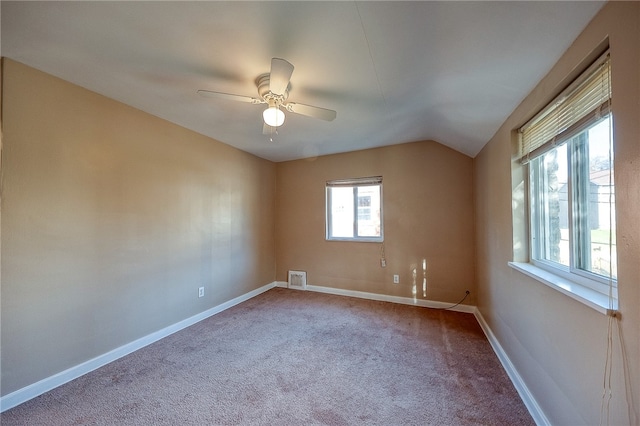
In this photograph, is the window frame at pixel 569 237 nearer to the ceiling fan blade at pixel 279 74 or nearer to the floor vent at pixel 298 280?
the ceiling fan blade at pixel 279 74

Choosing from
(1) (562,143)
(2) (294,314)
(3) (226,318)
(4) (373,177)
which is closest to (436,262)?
(4) (373,177)

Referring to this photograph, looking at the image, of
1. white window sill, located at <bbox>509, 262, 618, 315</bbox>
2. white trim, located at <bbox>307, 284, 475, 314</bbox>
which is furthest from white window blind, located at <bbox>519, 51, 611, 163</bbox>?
white trim, located at <bbox>307, 284, 475, 314</bbox>

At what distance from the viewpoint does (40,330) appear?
1.79m

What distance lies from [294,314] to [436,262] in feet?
6.78

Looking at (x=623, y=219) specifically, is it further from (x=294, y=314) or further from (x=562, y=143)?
(x=294, y=314)

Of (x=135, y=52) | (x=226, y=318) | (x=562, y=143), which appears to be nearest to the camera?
(x=562, y=143)

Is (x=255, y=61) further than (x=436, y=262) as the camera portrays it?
No

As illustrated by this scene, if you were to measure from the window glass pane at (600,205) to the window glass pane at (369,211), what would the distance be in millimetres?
2601

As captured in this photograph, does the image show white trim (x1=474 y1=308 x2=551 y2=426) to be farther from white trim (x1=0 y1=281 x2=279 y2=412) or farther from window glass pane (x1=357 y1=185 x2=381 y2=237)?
white trim (x1=0 y1=281 x2=279 y2=412)

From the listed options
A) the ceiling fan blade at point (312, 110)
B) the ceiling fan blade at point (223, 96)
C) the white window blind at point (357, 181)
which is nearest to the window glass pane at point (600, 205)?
the ceiling fan blade at point (312, 110)

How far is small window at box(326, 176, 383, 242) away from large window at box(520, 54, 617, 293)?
208 centimetres

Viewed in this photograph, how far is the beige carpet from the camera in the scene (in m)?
1.58

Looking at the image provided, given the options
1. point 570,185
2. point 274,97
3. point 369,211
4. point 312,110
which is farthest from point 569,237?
point 369,211

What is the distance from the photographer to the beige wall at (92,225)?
170 cm
